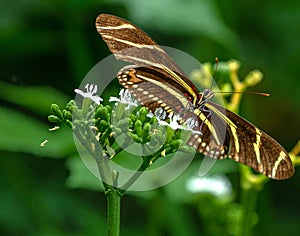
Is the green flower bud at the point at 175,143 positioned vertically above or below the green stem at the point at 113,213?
above

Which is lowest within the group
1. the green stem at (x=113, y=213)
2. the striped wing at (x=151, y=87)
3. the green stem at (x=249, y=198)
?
the green stem at (x=249, y=198)

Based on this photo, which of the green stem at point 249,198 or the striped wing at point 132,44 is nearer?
the striped wing at point 132,44

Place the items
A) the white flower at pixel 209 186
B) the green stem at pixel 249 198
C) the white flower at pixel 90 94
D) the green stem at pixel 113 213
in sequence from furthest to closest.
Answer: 1. the white flower at pixel 209 186
2. the green stem at pixel 249 198
3. the white flower at pixel 90 94
4. the green stem at pixel 113 213

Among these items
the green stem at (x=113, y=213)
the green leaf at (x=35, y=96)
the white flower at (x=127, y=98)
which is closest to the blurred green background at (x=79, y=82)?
the green leaf at (x=35, y=96)

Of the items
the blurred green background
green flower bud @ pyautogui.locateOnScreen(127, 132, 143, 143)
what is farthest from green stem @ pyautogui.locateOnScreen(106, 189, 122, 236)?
the blurred green background

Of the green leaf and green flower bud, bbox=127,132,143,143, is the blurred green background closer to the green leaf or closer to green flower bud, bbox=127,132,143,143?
the green leaf

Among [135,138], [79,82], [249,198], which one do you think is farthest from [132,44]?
[79,82]

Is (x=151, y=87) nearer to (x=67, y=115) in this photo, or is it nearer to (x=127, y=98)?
(x=127, y=98)

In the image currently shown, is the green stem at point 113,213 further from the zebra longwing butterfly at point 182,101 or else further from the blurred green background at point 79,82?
the blurred green background at point 79,82
